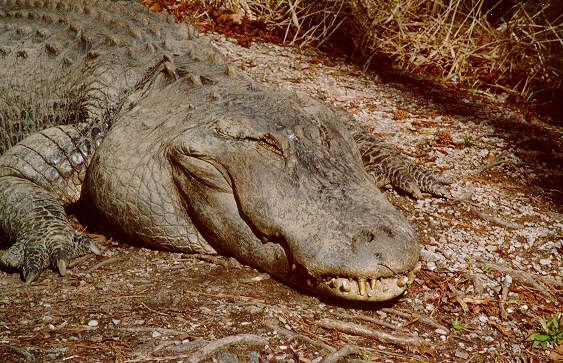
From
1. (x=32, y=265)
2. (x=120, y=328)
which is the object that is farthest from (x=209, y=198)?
(x=32, y=265)

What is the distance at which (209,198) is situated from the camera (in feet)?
10.4

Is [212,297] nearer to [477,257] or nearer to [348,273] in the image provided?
[348,273]

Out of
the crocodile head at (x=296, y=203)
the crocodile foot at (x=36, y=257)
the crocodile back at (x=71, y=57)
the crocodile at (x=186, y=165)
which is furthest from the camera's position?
the crocodile back at (x=71, y=57)

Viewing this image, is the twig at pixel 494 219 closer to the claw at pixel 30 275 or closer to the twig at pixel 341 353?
the twig at pixel 341 353

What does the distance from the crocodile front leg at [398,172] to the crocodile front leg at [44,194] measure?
2.18m

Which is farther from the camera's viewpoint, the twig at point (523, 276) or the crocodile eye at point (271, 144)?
the twig at point (523, 276)

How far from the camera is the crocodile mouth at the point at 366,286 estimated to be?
262 centimetres

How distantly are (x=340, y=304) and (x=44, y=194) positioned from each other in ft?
7.42

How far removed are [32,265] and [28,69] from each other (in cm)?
212

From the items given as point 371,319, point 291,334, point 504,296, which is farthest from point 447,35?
point 291,334

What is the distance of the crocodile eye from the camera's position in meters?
3.06

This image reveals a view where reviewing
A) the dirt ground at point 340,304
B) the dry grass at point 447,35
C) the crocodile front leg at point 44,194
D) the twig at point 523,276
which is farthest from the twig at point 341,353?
the dry grass at point 447,35

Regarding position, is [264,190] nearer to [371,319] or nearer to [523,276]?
[371,319]

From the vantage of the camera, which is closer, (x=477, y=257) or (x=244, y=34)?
(x=477, y=257)
